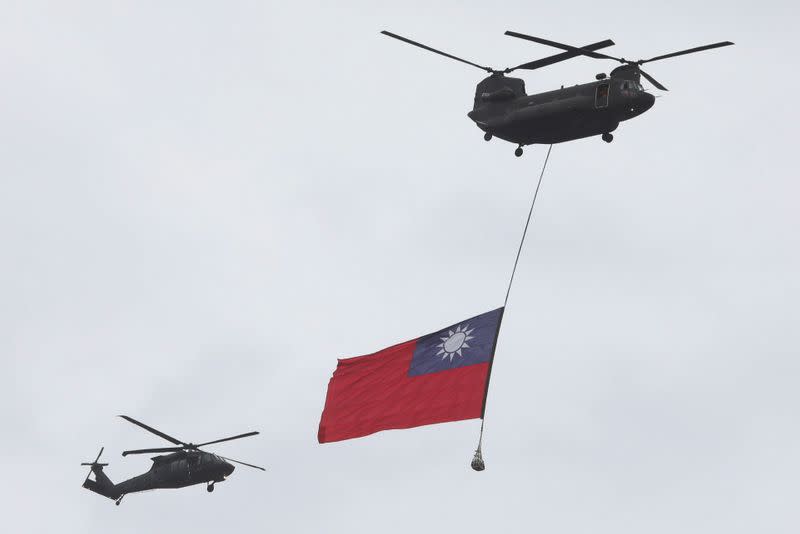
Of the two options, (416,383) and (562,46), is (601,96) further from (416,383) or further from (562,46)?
(416,383)

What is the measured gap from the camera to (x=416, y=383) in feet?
136

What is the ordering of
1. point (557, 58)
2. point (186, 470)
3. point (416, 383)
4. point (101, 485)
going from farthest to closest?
point (101, 485), point (186, 470), point (557, 58), point (416, 383)

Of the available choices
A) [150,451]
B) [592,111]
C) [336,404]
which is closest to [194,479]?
[150,451]

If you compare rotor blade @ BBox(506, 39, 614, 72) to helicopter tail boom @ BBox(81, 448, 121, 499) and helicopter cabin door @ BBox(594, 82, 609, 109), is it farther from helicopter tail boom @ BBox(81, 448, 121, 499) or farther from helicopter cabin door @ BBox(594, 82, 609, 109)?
helicopter tail boom @ BBox(81, 448, 121, 499)

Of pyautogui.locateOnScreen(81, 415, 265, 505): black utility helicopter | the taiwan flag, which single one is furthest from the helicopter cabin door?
pyautogui.locateOnScreen(81, 415, 265, 505): black utility helicopter

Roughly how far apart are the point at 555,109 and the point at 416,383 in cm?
1001

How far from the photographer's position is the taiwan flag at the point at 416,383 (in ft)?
131

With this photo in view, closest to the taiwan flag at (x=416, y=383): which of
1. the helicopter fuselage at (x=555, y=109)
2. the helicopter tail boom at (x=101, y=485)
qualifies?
the helicopter fuselage at (x=555, y=109)

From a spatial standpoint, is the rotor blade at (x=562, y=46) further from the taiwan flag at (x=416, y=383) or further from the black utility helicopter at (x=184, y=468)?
the black utility helicopter at (x=184, y=468)

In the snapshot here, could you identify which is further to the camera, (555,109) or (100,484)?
(100,484)

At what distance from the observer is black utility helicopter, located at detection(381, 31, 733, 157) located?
44.2m

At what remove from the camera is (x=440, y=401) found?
40406mm

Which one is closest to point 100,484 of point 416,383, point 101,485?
point 101,485

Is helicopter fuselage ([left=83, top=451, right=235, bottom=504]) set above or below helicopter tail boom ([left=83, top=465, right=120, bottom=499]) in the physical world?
below
